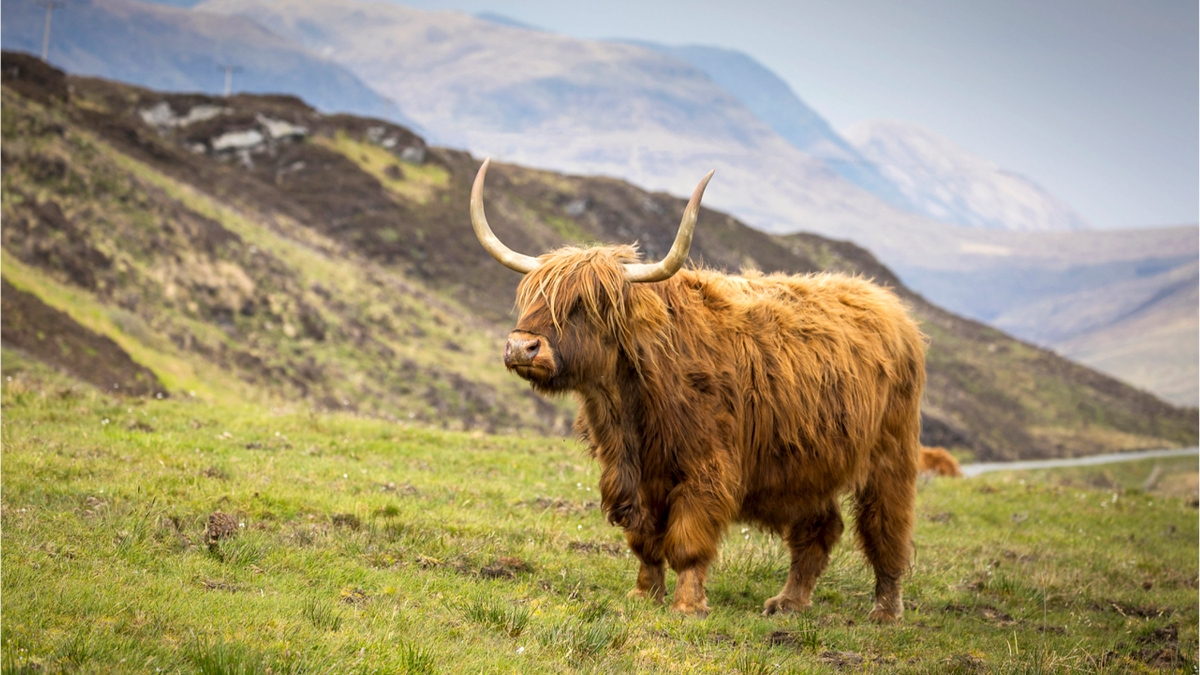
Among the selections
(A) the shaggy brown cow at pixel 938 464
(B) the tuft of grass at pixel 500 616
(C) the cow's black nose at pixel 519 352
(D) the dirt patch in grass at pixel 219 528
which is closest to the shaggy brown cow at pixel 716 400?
(C) the cow's black nose at pixel 519 352

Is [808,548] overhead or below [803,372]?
below

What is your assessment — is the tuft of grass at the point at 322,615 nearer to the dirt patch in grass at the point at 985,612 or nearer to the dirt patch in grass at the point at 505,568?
the dirt patch in grass at the point at 505,568

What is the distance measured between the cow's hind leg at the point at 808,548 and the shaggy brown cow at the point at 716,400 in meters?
0.02

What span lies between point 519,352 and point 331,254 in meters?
38.1

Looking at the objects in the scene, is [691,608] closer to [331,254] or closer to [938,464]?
[938,464]

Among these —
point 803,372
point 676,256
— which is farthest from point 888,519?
point 676,256

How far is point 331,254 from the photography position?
138ft

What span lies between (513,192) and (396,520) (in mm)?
62116

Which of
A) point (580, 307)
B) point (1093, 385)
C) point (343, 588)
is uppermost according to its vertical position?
point (580, 307)

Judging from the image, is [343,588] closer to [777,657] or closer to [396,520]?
[396,520]

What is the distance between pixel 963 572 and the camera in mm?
8891

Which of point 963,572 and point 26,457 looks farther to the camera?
point 963,572

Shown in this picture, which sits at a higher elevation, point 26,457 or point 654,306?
point 654,306

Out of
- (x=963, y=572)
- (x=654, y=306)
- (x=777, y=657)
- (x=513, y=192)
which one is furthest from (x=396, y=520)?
(x=513, y=192)
